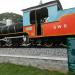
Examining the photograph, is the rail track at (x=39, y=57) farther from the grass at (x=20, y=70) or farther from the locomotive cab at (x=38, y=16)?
the locomotive cab at (x=38, y=16)

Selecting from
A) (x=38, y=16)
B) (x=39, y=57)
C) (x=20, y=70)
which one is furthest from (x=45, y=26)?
(x=20, y=70)

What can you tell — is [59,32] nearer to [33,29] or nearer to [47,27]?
[47,27]

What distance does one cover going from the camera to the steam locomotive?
39.6 feet

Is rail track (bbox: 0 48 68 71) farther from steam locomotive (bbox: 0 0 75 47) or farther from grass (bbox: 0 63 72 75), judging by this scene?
steam locomotive (bbox: 0 0 75 47)

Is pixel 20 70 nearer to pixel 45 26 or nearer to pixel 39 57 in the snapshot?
pixel 39 57

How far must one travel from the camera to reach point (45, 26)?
507 inches

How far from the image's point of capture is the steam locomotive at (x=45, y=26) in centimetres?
1206

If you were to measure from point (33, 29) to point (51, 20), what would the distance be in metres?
1.33

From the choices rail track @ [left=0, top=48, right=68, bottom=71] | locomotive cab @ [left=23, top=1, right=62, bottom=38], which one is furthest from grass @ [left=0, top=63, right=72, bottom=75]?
locomotive cab @ [left=23, top=1, right=62, bottom=38]

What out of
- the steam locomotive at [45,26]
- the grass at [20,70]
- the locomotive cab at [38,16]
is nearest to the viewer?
the grass at [20,70]

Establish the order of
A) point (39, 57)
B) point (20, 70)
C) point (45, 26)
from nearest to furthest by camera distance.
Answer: point (20, 70) → point (39, 57) → point (45, 26)

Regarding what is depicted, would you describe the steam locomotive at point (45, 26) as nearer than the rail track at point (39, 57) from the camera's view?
No

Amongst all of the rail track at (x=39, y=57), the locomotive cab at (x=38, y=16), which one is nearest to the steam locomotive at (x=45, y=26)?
the locomotive cab at (x=38, y=16)

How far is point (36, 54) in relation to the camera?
10.8 metres
